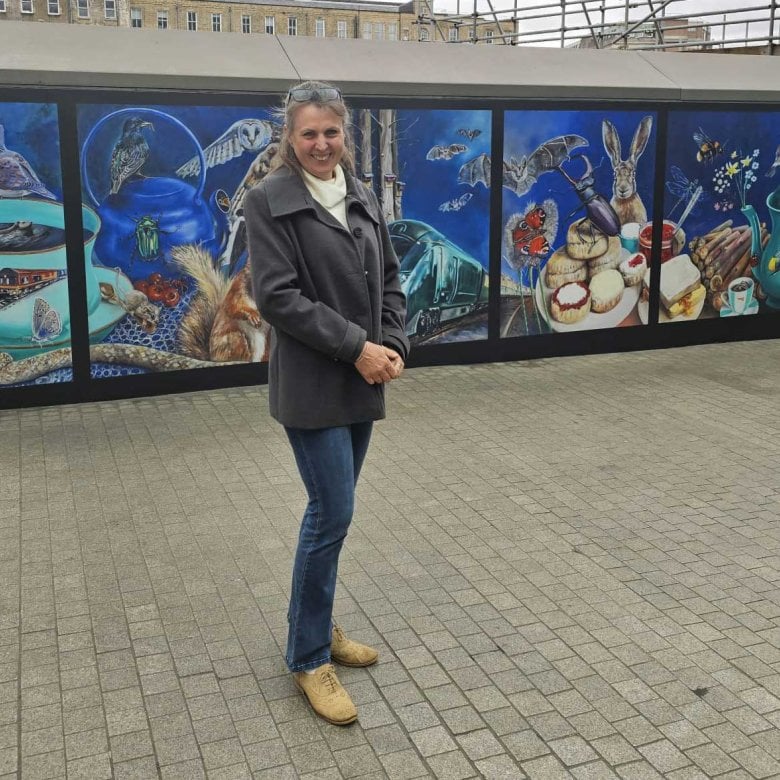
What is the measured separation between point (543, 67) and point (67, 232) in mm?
4313

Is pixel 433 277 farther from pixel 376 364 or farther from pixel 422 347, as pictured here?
pixel 376 364

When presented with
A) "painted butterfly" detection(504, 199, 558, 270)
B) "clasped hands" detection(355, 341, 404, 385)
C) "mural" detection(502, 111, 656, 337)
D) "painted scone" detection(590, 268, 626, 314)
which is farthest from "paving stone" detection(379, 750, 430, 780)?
"painted scone" detection(590, 268, 626, 314)

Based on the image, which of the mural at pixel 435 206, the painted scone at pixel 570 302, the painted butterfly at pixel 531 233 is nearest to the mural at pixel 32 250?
the mural at pixel 435 206

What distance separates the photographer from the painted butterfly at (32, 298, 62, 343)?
23.3ft

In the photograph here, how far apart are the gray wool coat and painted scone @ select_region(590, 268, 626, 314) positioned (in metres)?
5.96

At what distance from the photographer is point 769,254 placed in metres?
9.78

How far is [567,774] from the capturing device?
307cm

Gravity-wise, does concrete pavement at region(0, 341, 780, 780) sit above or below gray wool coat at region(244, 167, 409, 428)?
below

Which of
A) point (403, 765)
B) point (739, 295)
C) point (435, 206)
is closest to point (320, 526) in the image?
point (403, 765)

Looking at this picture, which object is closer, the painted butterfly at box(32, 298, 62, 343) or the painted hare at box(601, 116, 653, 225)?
the painted butterfly at box(32, 298, 62, 343)

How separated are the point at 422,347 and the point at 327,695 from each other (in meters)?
5.32

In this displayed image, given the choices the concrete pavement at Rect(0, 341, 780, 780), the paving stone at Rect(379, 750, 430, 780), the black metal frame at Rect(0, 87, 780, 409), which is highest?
the black metal frame at Rect(0, 87, 780, 409)

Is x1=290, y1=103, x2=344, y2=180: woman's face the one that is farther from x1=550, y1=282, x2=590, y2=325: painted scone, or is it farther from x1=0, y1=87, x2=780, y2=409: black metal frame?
x1=550, y1=282, x2=590, y2=325: painted scone

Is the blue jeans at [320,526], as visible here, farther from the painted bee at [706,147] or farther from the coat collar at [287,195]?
the painted bee at [706,147]
